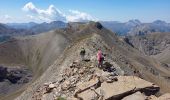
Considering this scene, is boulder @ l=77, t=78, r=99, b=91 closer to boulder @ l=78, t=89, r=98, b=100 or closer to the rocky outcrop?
the rocky outcrop

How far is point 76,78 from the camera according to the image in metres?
41.6

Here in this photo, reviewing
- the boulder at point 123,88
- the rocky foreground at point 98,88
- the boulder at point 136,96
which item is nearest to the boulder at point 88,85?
the rocky foreground at point 98,88

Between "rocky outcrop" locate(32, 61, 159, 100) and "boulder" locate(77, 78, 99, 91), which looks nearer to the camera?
"rocky outcrop" locate(32, 61, 159, 100)

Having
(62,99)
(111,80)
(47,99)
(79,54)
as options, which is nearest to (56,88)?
(47,99)

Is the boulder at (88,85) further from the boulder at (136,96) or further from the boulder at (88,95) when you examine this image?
the boulder at (136,96)

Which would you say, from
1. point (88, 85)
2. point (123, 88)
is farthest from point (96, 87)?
point (123, 88)

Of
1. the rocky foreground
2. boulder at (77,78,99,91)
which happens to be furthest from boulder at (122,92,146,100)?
boulder at (77,78,99,91)

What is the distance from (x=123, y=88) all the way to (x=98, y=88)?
8.61 feet

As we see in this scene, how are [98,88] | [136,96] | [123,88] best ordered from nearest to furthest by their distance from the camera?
[136,96], [123,88], [98,88]

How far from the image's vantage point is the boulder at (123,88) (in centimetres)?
3155

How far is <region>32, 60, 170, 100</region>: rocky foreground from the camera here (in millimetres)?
31531

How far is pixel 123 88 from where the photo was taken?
3262 centimetres

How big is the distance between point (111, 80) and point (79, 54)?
2507 centimetres

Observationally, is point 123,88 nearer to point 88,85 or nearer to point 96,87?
point 96,87
